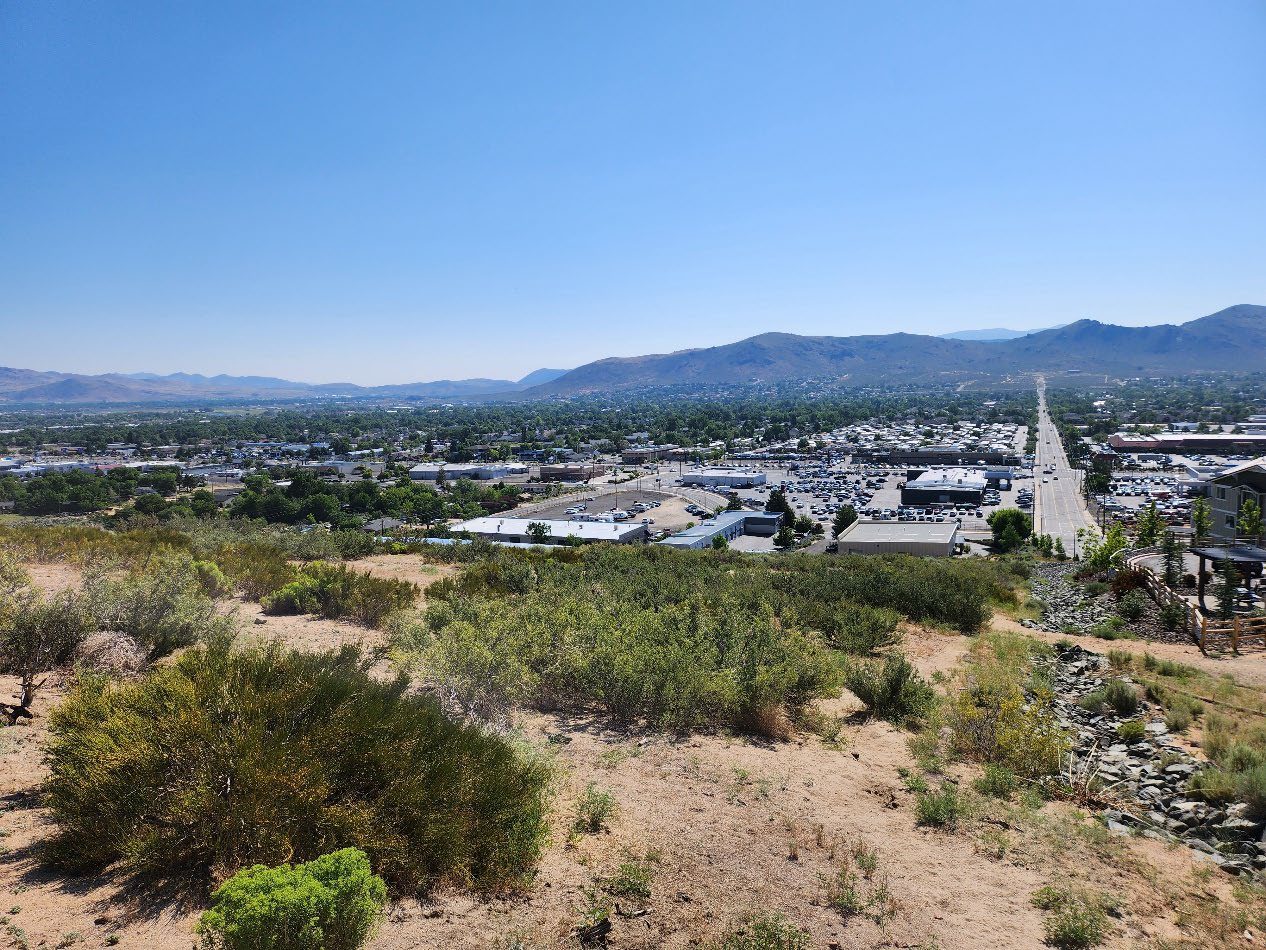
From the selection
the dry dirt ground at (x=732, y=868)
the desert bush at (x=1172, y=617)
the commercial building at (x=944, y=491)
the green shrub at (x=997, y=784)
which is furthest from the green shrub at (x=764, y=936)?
A: the commercial building at (x=944, y=491)

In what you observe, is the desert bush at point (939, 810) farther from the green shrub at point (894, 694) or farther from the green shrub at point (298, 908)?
the green shrub at point (298, 908)

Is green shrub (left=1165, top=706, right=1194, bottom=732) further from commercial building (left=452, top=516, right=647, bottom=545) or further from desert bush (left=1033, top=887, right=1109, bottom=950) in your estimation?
commercial building (left=452, top=516, right=647, bottom=545)

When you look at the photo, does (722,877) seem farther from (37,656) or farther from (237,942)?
(37,656)

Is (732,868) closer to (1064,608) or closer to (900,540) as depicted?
(1064,608)

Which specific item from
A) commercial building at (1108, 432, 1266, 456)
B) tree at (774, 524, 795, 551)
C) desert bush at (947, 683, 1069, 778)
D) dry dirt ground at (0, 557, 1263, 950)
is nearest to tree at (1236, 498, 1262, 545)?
desert bush at (947, 683, 1069, 778)

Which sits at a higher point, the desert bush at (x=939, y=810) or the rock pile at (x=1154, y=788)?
the desert bush at (x=939, y=810)
